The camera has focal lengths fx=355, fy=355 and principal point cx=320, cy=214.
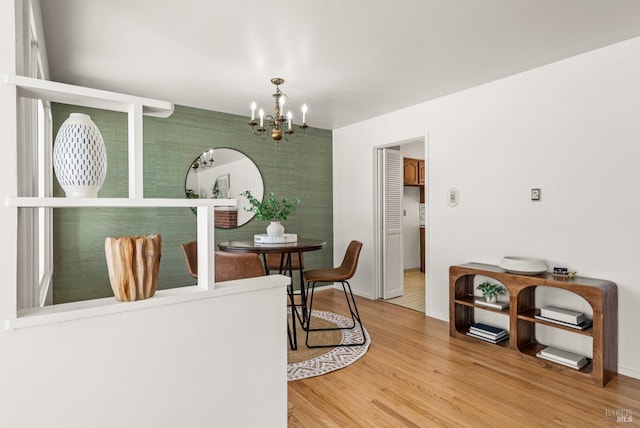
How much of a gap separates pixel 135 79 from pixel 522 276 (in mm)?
3706

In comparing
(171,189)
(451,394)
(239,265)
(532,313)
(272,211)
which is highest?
(171,189)

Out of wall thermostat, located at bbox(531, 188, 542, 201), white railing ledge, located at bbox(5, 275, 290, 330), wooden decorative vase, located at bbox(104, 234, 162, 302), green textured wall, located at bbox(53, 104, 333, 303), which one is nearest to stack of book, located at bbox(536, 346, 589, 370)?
wall thermostat, located at bbox(531, 188, 542, 201)

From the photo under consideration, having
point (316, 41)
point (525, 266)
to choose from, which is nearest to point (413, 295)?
point (525, 266)

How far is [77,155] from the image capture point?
3.55 ft

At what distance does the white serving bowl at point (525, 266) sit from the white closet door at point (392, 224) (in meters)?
1.88

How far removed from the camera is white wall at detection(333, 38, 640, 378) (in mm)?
2535

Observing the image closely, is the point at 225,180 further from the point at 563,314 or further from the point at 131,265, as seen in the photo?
the point at 563,314

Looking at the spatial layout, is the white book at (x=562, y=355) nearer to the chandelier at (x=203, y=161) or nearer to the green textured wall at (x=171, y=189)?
the green textured wall at (x=171, y=189)

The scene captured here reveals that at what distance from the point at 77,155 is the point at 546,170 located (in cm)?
322

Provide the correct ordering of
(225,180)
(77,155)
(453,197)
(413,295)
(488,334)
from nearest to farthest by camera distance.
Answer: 1. (77,155)
2. (488,334)
3. (453,197)
4. (225,180)
5. (413,295)

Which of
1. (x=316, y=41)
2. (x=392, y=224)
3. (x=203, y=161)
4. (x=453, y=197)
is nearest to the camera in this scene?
(x=316, y=41)

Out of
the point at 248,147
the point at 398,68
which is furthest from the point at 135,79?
the point at 398,68

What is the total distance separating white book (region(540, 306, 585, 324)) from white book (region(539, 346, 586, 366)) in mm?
277

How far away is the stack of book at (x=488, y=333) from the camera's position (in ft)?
10.0
